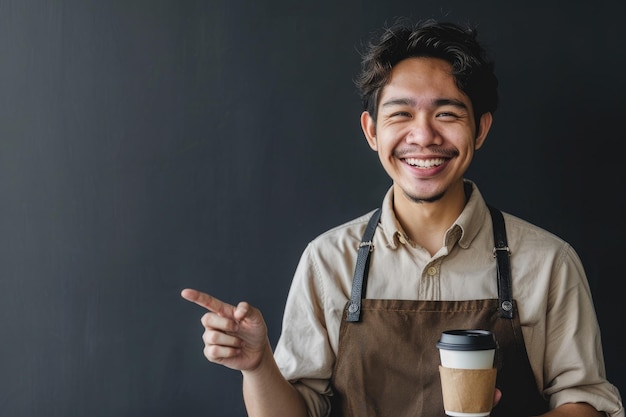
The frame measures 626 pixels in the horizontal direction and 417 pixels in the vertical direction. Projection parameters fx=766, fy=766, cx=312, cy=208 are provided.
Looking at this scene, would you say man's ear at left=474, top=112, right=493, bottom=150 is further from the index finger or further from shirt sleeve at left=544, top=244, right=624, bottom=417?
the index finger

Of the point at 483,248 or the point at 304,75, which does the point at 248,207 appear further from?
the point at 483,248

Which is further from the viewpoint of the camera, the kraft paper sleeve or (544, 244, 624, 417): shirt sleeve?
(544, 244, 624, 417): shirt sleeve

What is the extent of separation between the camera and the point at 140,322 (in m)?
2.23

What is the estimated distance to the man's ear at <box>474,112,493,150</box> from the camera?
209 cm

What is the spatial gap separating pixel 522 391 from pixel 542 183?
2.16ft

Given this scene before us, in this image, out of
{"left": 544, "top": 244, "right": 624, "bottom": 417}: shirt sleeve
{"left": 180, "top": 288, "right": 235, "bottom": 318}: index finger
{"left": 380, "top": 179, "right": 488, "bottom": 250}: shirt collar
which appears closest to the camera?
{"left": 180, "top": 288, "right": 235, "bottom": 318}: index finger

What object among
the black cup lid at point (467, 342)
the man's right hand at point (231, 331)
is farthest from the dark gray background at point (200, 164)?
the black cup lid at point (467, 342)

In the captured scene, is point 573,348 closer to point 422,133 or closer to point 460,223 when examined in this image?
point 460,223

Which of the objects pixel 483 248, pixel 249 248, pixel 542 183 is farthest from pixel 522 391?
pixel 249 248

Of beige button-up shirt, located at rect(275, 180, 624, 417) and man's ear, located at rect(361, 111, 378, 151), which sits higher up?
man's ear, located at rect(361, 111, 378, 151)

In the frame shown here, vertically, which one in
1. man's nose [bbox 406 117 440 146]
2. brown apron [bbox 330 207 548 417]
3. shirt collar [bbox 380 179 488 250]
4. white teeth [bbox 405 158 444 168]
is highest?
man's nose [bbox 406 117 440 146]

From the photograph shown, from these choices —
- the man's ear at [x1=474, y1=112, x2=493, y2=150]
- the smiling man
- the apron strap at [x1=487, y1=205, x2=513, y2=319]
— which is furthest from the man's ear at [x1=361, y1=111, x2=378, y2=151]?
the apron strap at [x1=487, y1=205, x2=513, y2=319]

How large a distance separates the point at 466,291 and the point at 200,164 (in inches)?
33.5

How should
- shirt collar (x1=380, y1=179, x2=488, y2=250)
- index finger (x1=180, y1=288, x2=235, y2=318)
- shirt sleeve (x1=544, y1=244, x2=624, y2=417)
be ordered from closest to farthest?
index finger (x1=180, y1=288, x2=235, y2=318), shirt sleeve (x1=544, y1=244, x2=624, y2=417), shirt collar (x1=380, y1=179, x2=488, y2=250)
